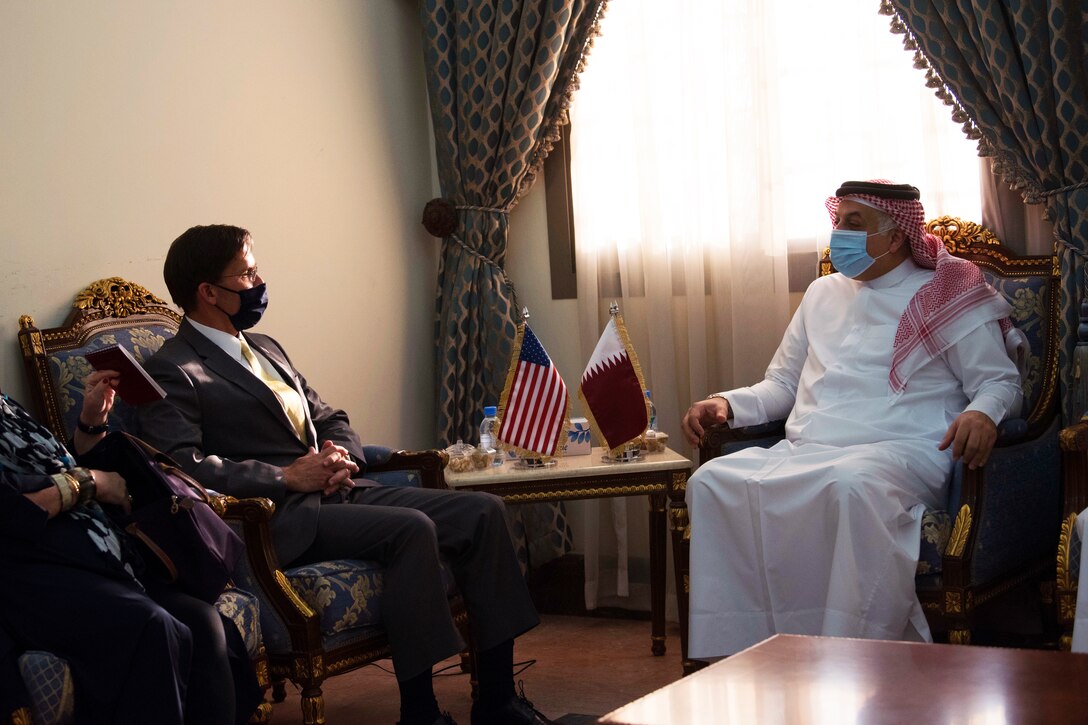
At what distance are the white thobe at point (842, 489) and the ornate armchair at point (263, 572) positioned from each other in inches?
30.1

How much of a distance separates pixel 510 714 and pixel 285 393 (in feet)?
3.52

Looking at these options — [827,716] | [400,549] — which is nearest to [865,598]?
[400,549]

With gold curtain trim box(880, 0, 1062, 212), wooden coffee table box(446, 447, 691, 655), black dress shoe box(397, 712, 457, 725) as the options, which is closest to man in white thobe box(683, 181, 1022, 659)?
wooden coffee table box(446, 447, 691, 655)

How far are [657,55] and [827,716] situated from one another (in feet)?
10.3

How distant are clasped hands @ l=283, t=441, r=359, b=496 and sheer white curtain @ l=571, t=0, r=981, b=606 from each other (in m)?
1.56

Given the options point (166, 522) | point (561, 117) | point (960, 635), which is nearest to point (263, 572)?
point (166, 522)

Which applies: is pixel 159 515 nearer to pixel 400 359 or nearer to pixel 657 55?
pixel 400 359

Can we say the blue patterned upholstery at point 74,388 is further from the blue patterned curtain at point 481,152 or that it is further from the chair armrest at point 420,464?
the blue patterned curtain at point 481,152

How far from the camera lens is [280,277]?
3963mm

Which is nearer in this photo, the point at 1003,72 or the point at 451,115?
the point at 1003,72

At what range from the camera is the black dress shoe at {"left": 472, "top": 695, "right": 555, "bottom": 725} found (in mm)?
3100

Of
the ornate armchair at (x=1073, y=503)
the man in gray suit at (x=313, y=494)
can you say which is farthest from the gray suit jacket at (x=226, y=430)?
the ornate armchair at (x=1073, y=503)

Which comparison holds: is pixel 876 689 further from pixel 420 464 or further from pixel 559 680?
pixel 559 680

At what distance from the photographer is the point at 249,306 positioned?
3191 millimetres
